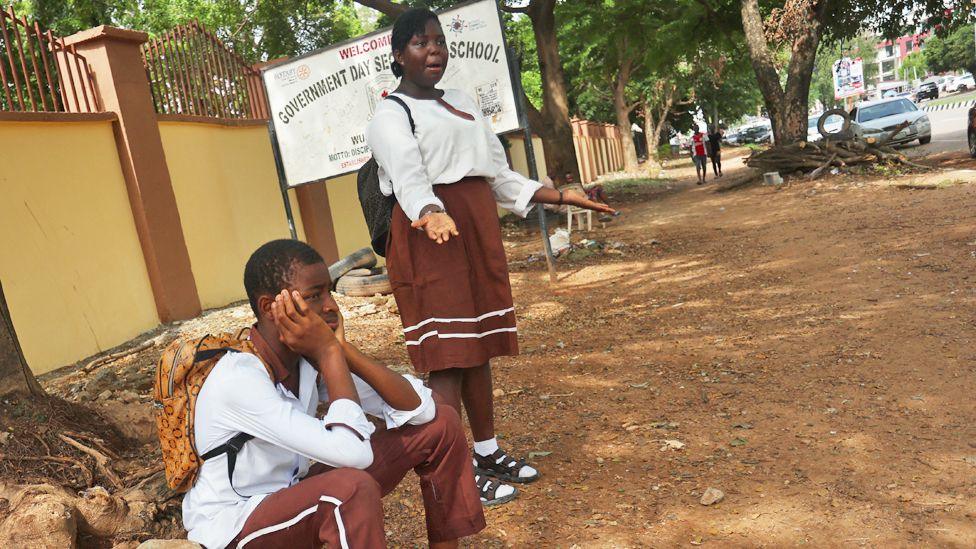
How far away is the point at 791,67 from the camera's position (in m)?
14.5

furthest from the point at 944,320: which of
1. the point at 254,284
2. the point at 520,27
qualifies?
the point at 520,27

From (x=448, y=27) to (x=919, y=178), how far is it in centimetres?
787

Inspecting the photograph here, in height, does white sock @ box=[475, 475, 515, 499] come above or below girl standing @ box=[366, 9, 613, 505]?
below

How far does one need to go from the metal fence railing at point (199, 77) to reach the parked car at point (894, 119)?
1317 cm

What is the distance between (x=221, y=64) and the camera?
8.09 metres

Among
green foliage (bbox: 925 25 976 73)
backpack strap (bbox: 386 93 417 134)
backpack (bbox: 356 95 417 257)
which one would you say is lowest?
backpack (bbox: 356 95 417 257)

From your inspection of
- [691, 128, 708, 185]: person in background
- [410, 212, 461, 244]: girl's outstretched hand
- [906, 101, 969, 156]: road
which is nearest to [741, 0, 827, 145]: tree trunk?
[906, 101, 969, 156]: road

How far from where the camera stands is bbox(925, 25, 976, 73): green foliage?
60213 millimetres

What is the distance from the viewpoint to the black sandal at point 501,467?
9.96ft

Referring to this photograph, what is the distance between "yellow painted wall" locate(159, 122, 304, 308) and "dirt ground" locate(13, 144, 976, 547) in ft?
2.07

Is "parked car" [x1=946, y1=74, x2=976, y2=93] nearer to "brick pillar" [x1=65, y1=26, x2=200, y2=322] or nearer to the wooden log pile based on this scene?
the wooden log pile

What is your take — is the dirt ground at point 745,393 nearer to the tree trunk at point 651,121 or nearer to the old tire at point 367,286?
the old tire at point 367,286

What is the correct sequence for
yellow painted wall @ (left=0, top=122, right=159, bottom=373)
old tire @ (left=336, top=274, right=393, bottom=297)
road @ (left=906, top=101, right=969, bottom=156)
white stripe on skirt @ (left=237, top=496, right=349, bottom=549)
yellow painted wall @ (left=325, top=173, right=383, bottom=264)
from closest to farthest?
white stripe on skirt @ (left=237, top=496, right=349, bottom=549) < yellow painted wall @ (left=0, top=122, right=159, bottom=373) < old tire @ (left=336, top=274, right=393, bottom=297) < yellow painted wall @ (left=325, top=173, right=383, bottom=264) < road @ (left=906, top=101, right=969, bottom=156)

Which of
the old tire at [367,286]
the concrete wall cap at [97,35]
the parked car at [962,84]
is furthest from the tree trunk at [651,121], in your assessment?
the parked car at [962,84]
